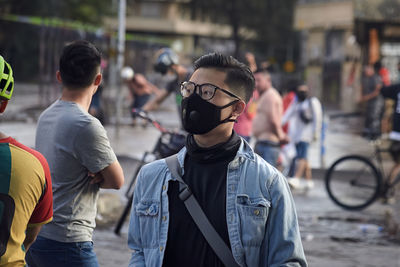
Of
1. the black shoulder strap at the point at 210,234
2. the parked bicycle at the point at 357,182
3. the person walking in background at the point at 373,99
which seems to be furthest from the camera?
the person walking in background at the point at 373,99

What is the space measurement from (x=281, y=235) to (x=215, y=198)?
28 centimetres

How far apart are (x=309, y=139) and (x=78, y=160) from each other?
7777 millimetres

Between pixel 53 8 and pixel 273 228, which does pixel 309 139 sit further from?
pixel 53 8

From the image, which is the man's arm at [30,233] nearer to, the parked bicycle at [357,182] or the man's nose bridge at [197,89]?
the man's nose bridge at [197,89]

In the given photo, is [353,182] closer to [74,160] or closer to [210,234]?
[74,160]

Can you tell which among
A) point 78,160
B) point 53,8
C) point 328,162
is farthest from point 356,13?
point 78,160

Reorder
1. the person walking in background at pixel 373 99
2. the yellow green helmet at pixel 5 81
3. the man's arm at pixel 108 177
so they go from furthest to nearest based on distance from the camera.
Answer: the person walking in background at pixel 373 99 → the man's arm at pixel 108 177 → the yellow green helmet at pixel 5 81

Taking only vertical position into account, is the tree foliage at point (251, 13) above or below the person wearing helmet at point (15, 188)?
above

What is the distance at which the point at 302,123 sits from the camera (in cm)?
1147

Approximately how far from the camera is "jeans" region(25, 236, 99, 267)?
381cm

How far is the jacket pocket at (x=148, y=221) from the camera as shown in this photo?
2.91 m

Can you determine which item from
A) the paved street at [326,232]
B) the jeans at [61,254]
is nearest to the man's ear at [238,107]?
the jeans at [61,254]

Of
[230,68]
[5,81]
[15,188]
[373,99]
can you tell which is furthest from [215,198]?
[373,99]

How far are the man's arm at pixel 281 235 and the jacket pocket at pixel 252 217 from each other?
0.04 meters
